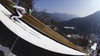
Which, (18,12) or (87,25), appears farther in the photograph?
(87,25)

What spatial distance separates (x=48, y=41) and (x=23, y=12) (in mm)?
1251

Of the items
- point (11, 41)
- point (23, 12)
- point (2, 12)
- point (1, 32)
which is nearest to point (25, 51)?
point (11, 41)

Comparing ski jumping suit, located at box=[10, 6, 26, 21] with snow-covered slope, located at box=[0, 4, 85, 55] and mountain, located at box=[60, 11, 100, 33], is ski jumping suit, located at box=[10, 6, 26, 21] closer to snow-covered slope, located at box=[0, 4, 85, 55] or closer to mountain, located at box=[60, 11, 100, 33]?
snow-covered slope, located at box=[0, 4, 85, 55]

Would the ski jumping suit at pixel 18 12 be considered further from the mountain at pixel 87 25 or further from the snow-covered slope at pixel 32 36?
the mountain at pixel 87 25

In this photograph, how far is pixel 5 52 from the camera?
2471 millimetres

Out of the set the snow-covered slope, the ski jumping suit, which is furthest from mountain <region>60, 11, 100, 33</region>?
the ski jumping suit

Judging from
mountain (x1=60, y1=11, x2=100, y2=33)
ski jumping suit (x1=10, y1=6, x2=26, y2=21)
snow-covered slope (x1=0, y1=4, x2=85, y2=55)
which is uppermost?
ski jumping suit (x1=10, y1=6, x2=26, y2=21)

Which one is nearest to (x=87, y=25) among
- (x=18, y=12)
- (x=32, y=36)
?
(x=32, y=36)

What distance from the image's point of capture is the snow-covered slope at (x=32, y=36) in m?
3.10

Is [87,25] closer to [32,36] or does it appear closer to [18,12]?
[32,36]

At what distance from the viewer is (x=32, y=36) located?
10.7 ft

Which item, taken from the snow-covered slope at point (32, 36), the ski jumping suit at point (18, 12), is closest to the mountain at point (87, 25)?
the snow-covered slope at point (32, 36)

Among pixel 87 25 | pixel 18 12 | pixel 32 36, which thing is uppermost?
pixel 18 12

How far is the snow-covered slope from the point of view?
3.10 meters
